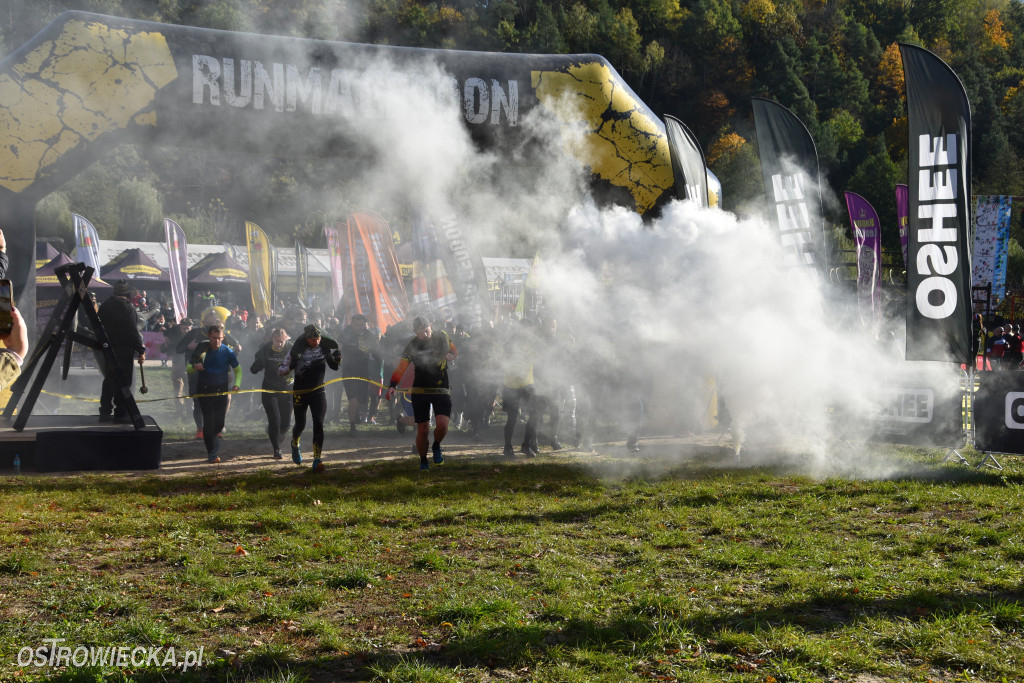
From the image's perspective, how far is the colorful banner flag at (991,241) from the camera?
23938 mm

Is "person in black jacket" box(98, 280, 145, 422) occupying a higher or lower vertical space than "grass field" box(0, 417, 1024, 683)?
higher

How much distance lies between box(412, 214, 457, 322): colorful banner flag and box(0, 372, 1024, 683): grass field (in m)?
5.30

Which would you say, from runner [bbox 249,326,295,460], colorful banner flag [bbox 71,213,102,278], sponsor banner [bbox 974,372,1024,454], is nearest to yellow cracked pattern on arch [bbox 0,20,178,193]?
runner [bbox 249,326,295,460]

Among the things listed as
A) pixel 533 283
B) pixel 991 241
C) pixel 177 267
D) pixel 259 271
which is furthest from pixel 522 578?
pixel 991 241

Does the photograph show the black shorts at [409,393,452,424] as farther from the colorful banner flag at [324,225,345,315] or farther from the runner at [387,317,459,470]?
the colorful banner flag at [324,225,345,315]

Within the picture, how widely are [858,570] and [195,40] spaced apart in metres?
10.2

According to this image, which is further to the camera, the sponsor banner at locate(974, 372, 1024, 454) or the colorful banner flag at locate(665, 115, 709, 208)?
the colorful banner flag at locate(665, 115, 709, 208)

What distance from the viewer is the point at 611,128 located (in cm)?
1185

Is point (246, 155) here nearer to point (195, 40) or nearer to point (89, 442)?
point (195, 40)

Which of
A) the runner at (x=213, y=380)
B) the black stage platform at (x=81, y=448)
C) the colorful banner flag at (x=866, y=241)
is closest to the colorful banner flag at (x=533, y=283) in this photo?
the runner at (x=213, y=380)

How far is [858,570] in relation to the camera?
5.41 meters

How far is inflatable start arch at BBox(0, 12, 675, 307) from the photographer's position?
32.8ft

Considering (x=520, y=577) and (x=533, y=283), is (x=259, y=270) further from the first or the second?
(x=520, y=577)
